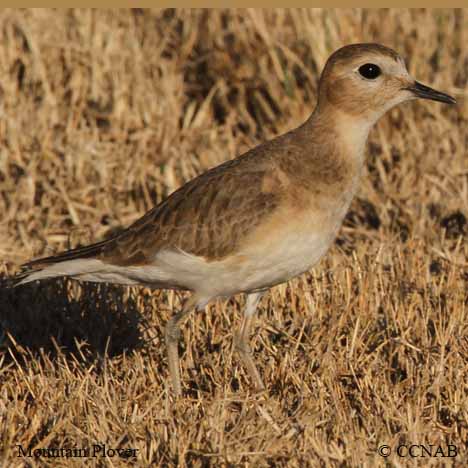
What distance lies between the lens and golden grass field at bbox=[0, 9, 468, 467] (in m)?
4.81

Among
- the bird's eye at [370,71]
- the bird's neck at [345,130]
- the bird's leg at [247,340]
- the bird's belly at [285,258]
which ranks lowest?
the bird's leg at [247,340]

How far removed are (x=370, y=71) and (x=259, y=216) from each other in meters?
1.04

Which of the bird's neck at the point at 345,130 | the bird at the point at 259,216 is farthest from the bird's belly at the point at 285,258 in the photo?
the bird's neck at the point at 345,130

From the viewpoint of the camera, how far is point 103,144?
858 centimetres

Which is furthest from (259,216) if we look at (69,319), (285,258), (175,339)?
(69,319)

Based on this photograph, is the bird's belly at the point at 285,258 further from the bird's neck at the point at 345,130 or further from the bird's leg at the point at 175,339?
the bird's neck at the point at 345,130

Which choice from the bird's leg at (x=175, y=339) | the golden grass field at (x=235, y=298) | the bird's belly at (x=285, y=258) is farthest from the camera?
the bird's leg at (x=175, y=339)

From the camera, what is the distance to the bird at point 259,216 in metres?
5.25

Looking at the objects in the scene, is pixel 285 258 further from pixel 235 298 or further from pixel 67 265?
pixel 235 298

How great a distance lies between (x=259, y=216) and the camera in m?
5.29

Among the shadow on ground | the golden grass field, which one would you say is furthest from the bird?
the shadow on ground

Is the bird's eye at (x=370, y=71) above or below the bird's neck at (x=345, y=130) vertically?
above

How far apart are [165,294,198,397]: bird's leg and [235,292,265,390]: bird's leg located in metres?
0.33

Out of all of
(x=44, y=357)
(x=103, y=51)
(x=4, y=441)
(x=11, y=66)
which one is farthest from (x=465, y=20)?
(x=4, y=441)
